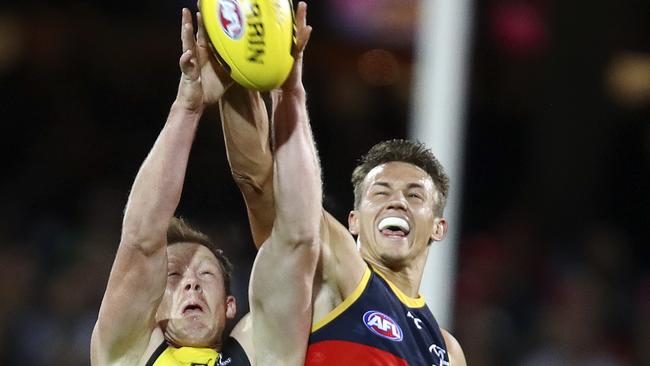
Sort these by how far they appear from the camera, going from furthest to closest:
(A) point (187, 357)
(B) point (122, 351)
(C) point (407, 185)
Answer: (C) point (407, 185) → (A) point (187, 357) → (B) point (122, 351)

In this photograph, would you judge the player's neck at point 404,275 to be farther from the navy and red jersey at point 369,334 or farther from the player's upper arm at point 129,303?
the player's upper arm at point 129,303

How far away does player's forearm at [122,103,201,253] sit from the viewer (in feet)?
12.1

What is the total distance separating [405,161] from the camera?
4.45 metres

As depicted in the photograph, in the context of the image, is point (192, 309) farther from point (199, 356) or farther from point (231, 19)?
point (231, 19)

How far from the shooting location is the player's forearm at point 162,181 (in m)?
3.68

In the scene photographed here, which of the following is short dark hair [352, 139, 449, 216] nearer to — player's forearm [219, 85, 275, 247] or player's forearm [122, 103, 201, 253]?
player's forearm [219, 85, 275, 247]

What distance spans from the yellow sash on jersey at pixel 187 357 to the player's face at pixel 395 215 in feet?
2.06

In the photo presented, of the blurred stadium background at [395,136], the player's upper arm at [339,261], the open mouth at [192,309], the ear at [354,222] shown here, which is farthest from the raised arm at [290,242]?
the blurred stadium background at [395,136]

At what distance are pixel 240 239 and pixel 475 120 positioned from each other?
10.6 feet

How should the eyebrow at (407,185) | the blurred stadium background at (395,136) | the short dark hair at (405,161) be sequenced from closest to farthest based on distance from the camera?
the eyebrow at (407,185)
the short dark hair at (405,161)
the blurred stadium background at (395,136)

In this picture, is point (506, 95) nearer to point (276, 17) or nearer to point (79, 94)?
point (79, 94)

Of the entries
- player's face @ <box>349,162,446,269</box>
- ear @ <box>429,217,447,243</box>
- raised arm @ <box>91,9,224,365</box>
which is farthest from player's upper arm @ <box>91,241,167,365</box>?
ear @ <box>429,217,447,243</box>

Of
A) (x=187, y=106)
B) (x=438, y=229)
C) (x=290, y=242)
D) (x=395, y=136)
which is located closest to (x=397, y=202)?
(x=438, y=229)

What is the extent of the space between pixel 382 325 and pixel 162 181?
80 cm
